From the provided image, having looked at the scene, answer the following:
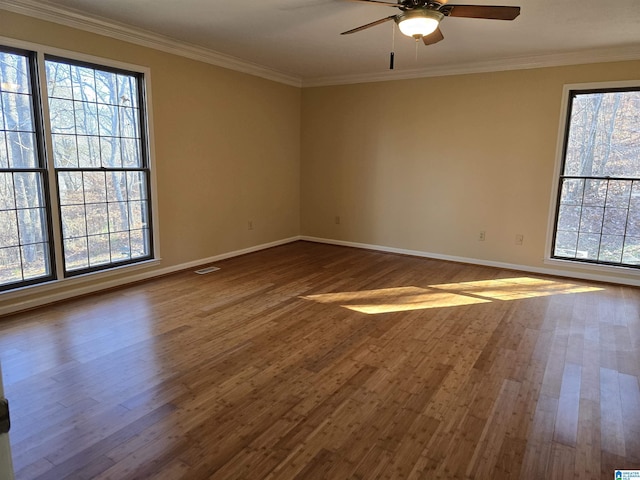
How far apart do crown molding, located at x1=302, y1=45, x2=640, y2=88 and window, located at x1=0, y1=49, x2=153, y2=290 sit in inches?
123

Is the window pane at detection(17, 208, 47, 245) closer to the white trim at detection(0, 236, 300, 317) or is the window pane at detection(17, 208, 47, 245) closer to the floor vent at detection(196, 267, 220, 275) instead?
the white trim at detection(0, 236, 300, 317)

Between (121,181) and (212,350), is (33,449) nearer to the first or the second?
(212,350)

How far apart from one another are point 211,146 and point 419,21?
3.20m

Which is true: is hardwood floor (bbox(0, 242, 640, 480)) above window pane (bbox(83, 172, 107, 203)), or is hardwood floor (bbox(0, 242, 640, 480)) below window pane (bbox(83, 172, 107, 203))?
below

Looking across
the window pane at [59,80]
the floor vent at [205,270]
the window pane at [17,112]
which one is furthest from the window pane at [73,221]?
the floor vent at [205,270]

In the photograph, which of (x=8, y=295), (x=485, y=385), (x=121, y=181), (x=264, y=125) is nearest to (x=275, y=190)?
(x=264, y=125)

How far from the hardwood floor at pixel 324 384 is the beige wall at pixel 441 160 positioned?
1416 millimetres

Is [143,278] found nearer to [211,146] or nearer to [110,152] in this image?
[110,152]

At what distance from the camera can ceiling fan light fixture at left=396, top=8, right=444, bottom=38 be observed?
2723 mm

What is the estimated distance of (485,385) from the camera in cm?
256

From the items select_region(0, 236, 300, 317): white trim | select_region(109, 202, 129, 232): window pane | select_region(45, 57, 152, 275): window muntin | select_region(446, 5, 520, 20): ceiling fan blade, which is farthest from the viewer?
select_region(109, 202, 129, 232): window pane

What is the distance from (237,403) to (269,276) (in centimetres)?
258

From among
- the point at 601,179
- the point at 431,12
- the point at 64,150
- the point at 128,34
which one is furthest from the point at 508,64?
the point at 64,150

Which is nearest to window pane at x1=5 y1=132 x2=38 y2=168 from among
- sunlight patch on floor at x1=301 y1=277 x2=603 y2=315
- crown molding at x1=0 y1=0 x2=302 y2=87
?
crown molding at x1=0 y1=0 x2=302 y2=87
